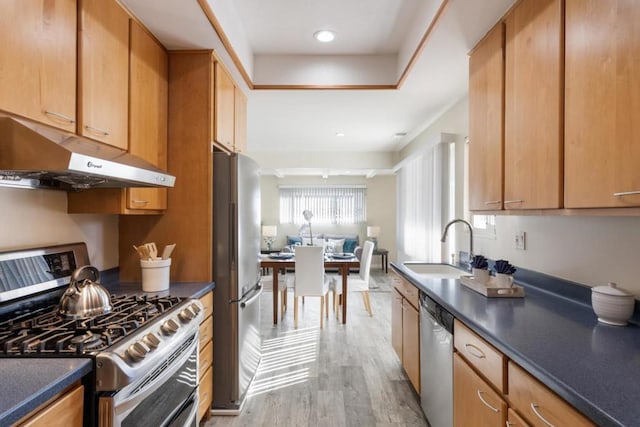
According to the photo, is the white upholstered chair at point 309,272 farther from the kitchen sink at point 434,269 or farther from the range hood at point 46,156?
the range hood at point 46,156

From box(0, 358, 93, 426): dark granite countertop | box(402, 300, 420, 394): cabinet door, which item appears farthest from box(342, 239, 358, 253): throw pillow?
box(0, 358, 93, 426): dark granite countertop

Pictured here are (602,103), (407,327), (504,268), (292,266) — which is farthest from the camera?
(292,266)

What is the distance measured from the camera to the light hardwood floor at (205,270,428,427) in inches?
84.7

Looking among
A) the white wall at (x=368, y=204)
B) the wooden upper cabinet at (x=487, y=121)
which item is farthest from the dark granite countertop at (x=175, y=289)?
the white wall at (x=368, y=204)

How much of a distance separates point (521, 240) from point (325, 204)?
596cm

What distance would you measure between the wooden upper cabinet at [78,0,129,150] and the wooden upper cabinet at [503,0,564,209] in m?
1.95

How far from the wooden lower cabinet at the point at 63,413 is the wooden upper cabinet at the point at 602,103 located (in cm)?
175

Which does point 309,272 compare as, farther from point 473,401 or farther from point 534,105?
point 534,105

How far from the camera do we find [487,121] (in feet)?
6.19

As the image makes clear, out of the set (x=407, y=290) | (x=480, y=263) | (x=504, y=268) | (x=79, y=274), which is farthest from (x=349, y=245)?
(x=79, y=274)

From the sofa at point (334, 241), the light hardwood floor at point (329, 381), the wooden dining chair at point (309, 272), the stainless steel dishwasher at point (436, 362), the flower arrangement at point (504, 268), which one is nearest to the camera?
the stainless steel dishwasher at point (436, 362)

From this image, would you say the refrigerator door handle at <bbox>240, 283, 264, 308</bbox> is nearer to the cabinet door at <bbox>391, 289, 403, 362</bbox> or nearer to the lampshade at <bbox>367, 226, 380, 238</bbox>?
the cabinet door at <bbox>391, 289, 403, 362</bbox>

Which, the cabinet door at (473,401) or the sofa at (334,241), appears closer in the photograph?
the cabinet door at (473,401)

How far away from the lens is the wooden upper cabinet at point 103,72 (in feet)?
4.62
